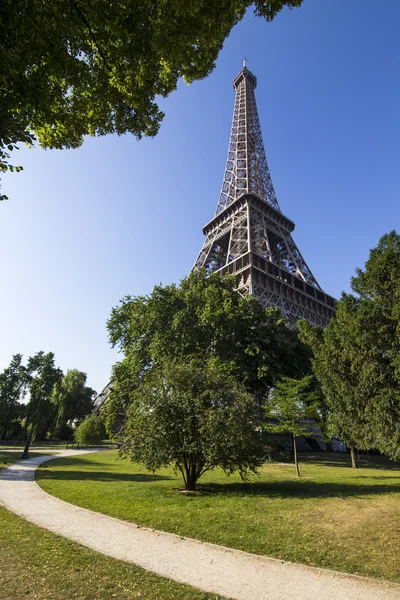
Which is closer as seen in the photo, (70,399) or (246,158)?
(70,399)

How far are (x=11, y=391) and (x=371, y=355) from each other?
55787 millimetres

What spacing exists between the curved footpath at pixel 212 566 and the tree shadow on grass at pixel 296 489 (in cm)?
546

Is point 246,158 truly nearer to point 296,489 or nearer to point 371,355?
point 371,355

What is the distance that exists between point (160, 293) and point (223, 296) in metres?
5.97

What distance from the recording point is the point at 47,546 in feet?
18.9

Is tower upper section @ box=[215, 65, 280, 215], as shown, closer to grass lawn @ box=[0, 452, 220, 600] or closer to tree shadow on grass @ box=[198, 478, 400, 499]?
tree shadow on grass @ box=[198, 478, 400, 499]

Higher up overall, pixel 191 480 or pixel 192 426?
pixel 192 426

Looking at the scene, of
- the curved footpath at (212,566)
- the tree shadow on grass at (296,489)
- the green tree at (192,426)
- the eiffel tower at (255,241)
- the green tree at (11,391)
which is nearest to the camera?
the curved footpath at (212,566)

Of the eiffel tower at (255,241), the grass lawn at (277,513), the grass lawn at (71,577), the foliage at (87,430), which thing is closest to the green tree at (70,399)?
the foliage at (87,430)

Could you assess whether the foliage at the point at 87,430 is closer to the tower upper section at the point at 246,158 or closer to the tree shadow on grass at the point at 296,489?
the tree shadow on grass at the point at 296,489

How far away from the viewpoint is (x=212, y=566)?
5.18 m

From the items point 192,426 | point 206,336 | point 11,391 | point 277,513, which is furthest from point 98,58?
point 11,391

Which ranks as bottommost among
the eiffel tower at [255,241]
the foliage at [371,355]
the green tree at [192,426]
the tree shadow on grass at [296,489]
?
the tree shadow on grass at [296,489]

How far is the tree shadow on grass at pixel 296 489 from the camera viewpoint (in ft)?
37.5
